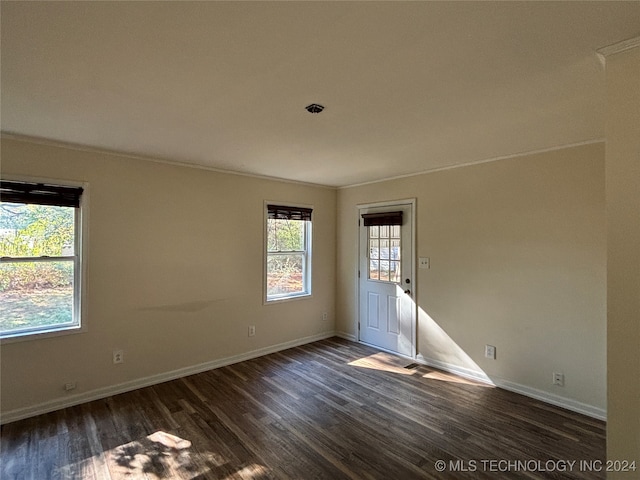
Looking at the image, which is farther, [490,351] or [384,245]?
[384,245]

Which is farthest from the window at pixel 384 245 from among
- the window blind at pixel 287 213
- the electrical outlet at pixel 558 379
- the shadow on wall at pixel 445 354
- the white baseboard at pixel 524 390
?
the electrical outlet at pixel 558 379

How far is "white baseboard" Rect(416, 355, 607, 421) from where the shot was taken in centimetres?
287

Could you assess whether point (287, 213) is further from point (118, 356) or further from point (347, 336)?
point (118, 356)

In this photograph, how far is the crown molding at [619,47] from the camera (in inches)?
55.7

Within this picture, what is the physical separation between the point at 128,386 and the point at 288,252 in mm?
2472

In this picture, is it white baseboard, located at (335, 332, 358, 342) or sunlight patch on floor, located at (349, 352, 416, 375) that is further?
white baseboard, located at (335, 332, 358, 342)

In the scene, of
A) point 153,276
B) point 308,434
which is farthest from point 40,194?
point 308,434

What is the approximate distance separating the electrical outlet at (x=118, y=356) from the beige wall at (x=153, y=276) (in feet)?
0.13

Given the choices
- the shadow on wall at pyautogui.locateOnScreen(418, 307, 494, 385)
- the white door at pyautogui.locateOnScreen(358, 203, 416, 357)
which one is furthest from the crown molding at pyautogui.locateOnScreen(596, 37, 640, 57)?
the shadow on wall at pyautogui.locateOnScreen(418, 307, 494, 385)

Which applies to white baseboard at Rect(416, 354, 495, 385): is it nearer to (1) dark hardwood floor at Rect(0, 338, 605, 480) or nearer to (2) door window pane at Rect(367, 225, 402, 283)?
(1) dark hardwood floor at Rect(0, 338, 605, 480)

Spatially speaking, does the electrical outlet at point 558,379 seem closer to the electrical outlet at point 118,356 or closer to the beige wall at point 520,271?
the beige wall at point 520,271

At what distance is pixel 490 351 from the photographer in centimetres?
349

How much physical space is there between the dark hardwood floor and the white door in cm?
90

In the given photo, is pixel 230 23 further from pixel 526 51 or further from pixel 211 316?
pixel 211 316
